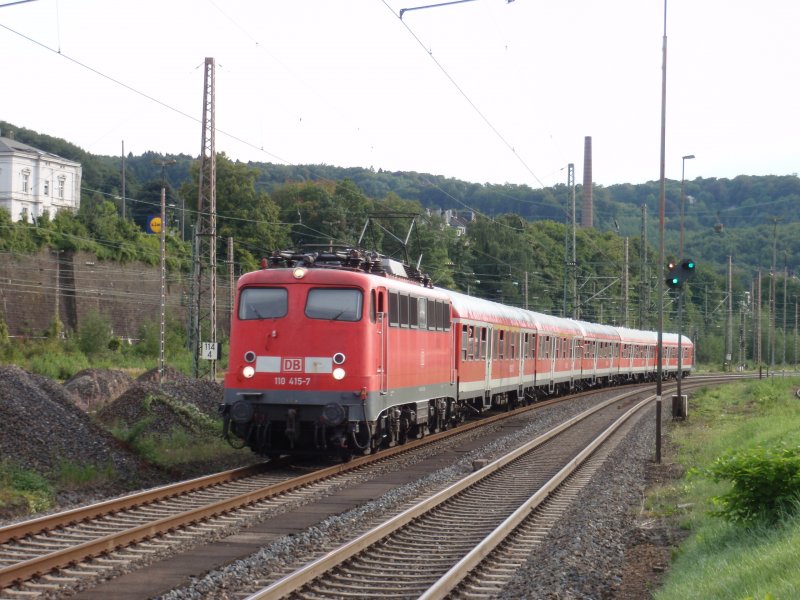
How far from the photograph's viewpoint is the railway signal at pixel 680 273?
22312mm

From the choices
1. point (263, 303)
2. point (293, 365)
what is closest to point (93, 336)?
point (263, 303)

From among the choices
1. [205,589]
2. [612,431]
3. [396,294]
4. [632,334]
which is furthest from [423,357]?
[632,334]

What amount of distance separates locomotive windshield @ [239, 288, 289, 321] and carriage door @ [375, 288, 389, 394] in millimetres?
1626

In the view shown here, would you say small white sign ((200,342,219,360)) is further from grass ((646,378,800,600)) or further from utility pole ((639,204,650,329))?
utility pole ((639,204,650,329))

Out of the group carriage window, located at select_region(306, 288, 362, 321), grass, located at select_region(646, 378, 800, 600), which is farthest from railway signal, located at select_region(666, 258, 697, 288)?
carriage window, located at select_region(306, 288, 362, 321)

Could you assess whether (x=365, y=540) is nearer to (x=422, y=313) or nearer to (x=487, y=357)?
(x=422, y=313)

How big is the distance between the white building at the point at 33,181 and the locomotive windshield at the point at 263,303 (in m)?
63.4

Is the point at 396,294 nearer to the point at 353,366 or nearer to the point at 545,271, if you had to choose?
the point at 353,366

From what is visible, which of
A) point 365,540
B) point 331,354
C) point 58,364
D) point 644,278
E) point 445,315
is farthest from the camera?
point 644,278

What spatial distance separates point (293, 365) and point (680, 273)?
953 centimetres

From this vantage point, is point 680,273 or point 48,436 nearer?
point 48,436

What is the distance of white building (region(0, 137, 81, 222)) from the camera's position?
3150 inches

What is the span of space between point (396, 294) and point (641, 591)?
1041 centimetres

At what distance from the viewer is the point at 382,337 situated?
18250 mm
